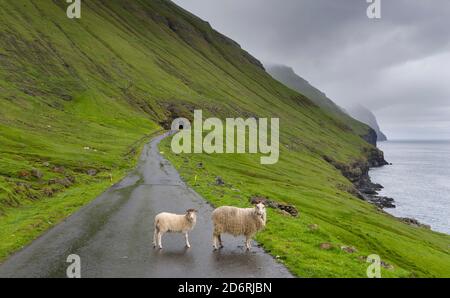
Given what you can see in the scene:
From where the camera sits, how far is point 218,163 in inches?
3703

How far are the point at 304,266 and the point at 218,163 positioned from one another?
73454 millimetres

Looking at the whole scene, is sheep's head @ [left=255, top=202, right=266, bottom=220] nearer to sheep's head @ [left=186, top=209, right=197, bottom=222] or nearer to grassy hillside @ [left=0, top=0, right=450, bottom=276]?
grassy hillside @ [left=0, top=0, right=450, bottom=276]

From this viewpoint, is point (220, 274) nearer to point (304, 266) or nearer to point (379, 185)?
point (304, 266)

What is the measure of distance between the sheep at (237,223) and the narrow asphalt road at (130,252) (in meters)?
0.95

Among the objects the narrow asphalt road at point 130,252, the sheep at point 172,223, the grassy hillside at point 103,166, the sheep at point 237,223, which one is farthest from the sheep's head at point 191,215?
the grassy hillside at point 103,166

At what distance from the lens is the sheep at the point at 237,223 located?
23.8m

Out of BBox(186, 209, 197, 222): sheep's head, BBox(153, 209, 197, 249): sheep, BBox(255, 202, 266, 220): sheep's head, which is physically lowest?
BBox(153, 209, 197, 249): sheep

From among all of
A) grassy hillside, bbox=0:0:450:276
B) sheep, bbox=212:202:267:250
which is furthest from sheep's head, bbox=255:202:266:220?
grassy hillside, bbox=0:0:450:276

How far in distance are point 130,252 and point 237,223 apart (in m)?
6.43

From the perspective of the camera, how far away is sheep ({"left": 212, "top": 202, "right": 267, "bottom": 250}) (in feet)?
78.2

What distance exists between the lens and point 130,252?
76.3 feet

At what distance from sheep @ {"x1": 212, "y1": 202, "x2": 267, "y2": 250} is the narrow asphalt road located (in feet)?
3.11

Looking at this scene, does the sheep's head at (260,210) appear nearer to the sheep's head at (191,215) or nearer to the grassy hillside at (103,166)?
the grassy hillside at (103,166)
